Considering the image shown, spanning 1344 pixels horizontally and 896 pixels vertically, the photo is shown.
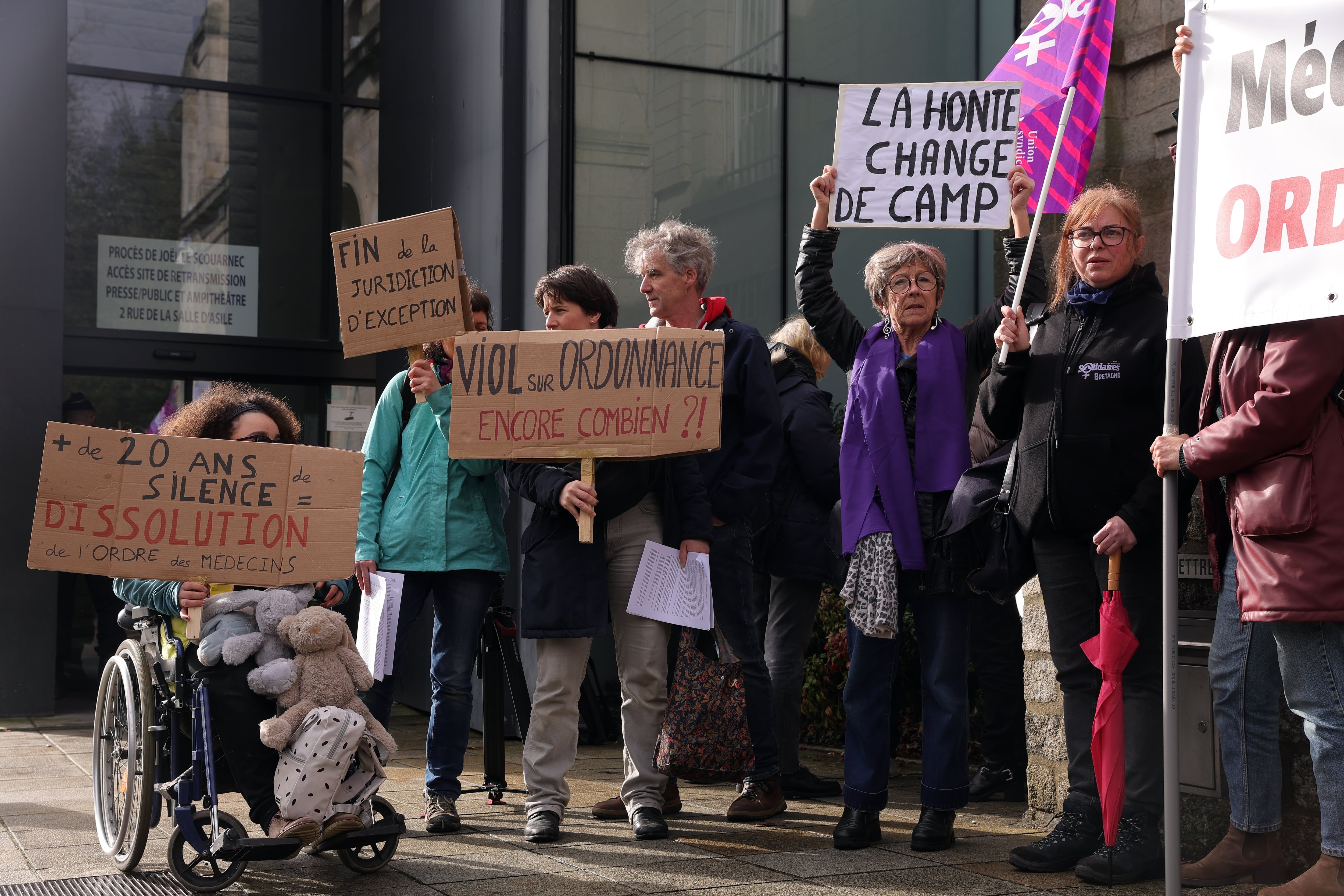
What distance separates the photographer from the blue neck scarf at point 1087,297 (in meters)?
4.32

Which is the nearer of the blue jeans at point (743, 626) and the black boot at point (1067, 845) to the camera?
the black boot at point (1067, 845)

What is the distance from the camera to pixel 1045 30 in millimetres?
5617

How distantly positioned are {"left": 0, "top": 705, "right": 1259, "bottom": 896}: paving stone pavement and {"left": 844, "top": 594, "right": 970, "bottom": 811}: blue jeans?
0.22m

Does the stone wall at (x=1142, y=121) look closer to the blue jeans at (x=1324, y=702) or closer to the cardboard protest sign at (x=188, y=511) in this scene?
the blue jeans at (x=1324, y=702)

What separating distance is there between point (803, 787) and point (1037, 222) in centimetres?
267

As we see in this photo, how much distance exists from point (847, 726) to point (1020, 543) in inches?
36.6

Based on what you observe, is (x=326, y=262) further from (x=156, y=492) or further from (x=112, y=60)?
(x=156, y=492)

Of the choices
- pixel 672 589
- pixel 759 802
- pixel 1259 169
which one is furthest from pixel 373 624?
pixel 1259 169

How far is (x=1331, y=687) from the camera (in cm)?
368

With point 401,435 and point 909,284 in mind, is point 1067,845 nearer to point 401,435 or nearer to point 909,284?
point 909,284

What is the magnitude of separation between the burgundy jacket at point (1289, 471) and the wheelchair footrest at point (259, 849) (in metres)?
2.86

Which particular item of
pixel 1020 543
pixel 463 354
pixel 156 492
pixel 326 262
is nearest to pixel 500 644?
pixel 463 354

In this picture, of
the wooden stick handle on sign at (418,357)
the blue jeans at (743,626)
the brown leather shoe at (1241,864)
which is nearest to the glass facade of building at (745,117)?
the wooden stick handle on sign at (418,357)

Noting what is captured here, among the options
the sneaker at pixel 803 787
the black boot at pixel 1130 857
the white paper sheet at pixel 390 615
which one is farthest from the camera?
the sneaker at pixel 803 787
